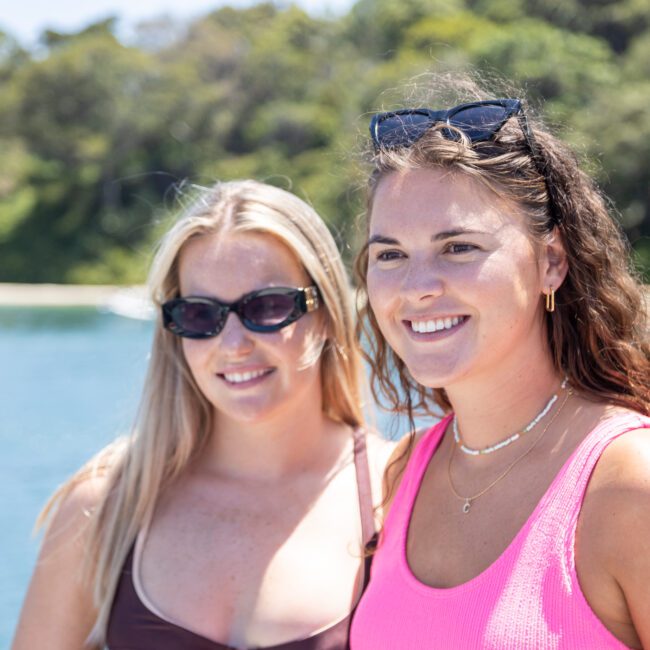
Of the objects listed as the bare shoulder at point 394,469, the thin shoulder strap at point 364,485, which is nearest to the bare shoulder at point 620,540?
the bare shoulder at point 394,469

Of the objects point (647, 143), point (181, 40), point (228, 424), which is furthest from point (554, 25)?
point (228, 424)

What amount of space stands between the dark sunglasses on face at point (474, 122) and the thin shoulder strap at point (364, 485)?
1023 mm

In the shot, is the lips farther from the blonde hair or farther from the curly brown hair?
the curly brown hair

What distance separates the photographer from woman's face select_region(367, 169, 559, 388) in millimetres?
1843

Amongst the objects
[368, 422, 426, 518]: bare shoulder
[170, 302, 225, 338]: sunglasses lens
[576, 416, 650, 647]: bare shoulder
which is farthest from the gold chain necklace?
[170, 302, 225, 338]: sunglasses lens

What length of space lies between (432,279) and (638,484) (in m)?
0.55

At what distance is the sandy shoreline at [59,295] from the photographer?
28.3 metres

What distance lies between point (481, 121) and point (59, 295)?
29236 mm

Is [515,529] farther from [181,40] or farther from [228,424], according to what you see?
[181,40]

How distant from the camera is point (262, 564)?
102 inches

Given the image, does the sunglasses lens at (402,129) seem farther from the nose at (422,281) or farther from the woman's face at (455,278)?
the nose at (422,281)

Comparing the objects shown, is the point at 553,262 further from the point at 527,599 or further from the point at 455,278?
the point at 527,599

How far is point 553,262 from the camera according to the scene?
6.45 feet

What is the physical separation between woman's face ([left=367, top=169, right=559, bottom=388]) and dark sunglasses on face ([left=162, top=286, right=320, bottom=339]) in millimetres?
797
